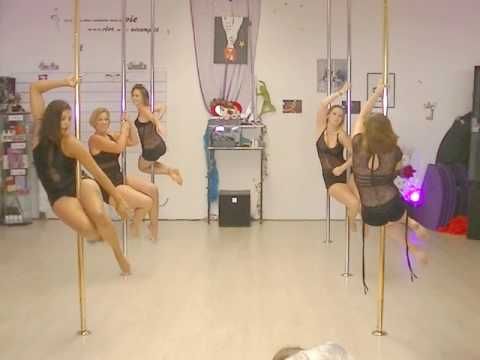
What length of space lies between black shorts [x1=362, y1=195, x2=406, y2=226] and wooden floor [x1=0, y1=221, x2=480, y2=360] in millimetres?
409

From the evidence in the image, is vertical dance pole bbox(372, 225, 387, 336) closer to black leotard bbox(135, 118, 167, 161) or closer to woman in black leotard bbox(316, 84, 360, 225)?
woman in black leotard bbox(316, 84, 360, 225)

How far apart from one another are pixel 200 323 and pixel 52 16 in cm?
590

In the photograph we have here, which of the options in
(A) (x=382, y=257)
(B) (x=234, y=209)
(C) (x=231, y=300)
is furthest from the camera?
(B) (x=234, y=209)

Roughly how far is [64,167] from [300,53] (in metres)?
5.46

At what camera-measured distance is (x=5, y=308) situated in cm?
529

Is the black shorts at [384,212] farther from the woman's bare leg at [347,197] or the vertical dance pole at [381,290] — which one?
the woman's bare leg at [347,197]

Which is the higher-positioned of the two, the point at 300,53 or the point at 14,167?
the point at 300,53

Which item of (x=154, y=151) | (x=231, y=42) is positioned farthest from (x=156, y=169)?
(x=231, y=42)

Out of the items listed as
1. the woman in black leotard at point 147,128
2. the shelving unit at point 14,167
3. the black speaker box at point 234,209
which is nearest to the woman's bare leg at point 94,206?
the woman in black leotard at point 147,128

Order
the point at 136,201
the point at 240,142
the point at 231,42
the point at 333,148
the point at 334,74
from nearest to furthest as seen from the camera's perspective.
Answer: the point at 136,201 → the point at 333,148 → the point at 240,142 → the point at 231,42 → the point at 334,74

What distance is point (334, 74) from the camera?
933 cm

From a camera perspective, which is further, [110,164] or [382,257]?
[110,164]

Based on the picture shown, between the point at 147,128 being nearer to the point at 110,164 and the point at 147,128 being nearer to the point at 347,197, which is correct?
the point at 110,164

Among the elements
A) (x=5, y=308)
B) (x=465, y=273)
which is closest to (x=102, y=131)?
(x=5, y=308)
